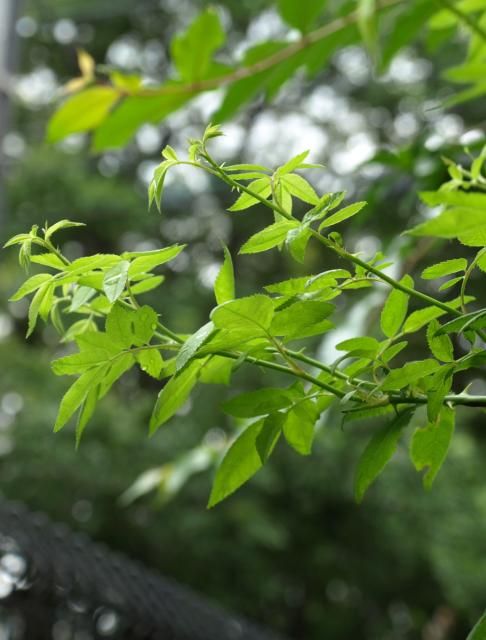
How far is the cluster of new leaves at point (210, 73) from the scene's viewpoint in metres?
0.36

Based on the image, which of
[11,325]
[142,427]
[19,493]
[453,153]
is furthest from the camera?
[11,325]

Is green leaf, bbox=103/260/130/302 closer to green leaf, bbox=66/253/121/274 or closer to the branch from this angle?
green leaf, bbox=66/253/121/274

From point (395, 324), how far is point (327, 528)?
478 centimetres

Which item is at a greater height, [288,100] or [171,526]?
[288,100]

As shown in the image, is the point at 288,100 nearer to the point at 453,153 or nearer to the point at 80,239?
the point at 80,239

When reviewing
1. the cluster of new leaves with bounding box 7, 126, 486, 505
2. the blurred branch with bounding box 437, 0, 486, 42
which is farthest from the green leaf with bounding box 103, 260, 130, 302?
the blurred branch with bounding box 437, 0, 486, 42

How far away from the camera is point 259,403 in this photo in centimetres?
26

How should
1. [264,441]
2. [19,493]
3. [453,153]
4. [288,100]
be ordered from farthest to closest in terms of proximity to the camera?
[288,100] → [19,493] → [453,153] → [264,441]

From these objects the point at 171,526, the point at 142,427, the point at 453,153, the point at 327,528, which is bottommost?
the point at 327,528

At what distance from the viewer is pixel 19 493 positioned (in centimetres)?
415

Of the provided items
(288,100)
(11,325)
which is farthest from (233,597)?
(288,100)

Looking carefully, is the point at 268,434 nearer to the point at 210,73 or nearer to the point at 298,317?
the point at 298,317

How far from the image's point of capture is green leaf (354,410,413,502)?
26 centimetres

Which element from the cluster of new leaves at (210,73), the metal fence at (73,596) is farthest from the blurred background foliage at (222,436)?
the cluster of new leaves at (210,73)
